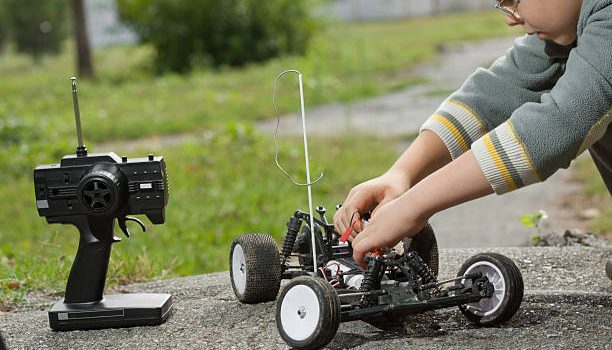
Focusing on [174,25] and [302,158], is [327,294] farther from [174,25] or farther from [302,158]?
[174,25]

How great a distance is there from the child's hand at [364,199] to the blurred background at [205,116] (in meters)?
1.45

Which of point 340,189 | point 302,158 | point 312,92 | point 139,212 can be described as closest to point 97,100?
point 312,92

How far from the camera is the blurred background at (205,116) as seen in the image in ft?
20.4

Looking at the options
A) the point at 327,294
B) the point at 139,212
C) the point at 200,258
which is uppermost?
the point at 139,212

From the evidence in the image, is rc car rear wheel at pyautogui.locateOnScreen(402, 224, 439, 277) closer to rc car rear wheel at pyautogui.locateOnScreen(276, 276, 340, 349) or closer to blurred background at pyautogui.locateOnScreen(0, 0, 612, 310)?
rc car rear wheel at pyautogui.locateOnScreen(276, 276, 340, 349)

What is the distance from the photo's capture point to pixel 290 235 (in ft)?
11.0

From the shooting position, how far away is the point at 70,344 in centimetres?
323

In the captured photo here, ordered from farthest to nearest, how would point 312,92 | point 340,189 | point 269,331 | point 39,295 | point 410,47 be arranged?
point 410,47 → point 312,92 → point 340,189 → point 39,295 → point 269,331

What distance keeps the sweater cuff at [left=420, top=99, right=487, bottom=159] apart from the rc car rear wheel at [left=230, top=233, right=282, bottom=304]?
0.68 metres

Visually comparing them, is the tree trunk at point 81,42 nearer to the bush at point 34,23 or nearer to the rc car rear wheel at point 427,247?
the bush at point 34,23

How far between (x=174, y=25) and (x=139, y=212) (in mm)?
14193

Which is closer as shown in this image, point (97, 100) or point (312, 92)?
point (312, 92)

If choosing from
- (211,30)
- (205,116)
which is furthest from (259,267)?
(211,30)

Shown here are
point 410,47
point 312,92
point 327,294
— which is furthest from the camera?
point 410,47
